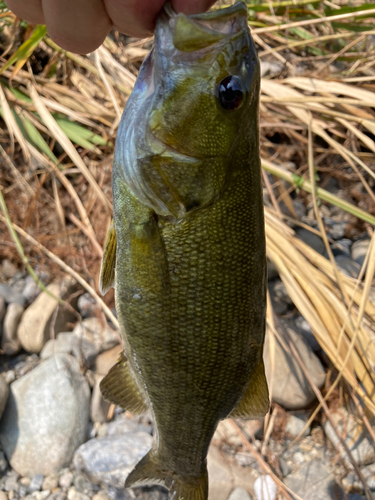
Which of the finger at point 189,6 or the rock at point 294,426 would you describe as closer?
the finger at point 189,6

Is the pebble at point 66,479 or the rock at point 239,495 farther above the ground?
the pebble at point 66,479

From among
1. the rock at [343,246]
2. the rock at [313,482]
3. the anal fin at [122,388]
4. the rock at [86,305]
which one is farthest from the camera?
the rock at [343,246]

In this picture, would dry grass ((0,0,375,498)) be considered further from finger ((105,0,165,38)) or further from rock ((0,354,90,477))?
finger ((105,0,165,38))

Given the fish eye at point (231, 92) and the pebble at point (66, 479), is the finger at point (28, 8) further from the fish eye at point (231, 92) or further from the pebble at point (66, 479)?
the pebble at point (66, 479)

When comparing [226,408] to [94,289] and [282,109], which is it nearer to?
[94,289]

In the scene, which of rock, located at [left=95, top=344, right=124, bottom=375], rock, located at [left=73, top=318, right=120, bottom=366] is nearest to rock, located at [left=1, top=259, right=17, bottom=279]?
rock, located at [left=73, top=318, right=120, bottom=366]

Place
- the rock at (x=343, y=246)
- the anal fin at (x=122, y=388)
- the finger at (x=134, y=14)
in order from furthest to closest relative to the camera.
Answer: the rock at (x=343, y=246) → the anal fin at (x=122, y=388) → the finger at (x=134, y=14)

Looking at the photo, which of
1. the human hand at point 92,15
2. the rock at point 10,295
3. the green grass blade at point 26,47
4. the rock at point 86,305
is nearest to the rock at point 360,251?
the rock at point 86,305
